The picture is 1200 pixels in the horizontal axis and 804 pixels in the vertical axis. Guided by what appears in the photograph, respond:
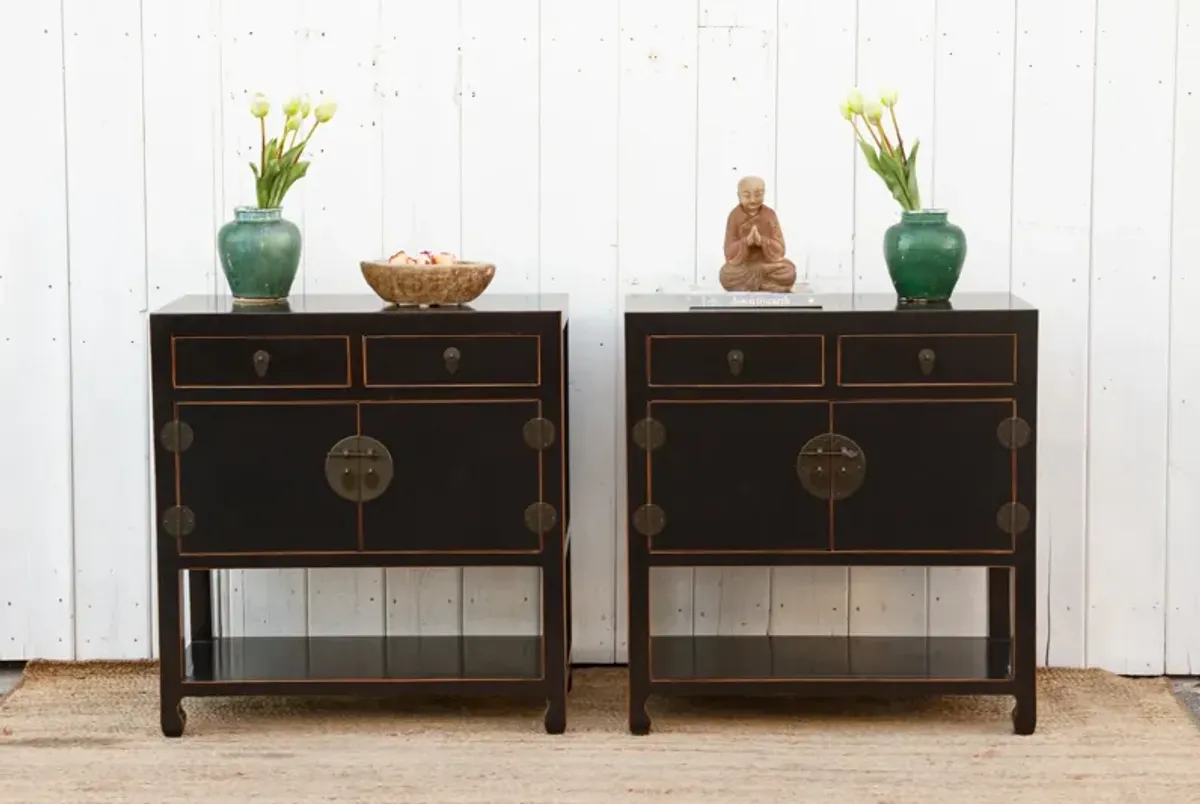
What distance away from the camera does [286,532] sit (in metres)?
3.55

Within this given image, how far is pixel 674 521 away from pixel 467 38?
120 centimetres

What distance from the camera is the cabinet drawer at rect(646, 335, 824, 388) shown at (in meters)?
3.48

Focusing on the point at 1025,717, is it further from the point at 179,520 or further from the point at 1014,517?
the point at 179,520

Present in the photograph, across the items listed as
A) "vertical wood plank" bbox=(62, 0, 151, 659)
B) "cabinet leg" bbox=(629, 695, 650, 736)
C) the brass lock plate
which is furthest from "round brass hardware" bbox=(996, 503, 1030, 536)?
"vertical wood plank" bbox=(62, 0, 151, 659)

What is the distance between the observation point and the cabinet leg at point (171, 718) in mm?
3592

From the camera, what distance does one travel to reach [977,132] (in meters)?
3.94

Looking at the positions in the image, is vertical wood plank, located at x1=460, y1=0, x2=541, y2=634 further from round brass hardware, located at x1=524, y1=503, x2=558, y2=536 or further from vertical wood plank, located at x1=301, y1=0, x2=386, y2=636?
round brass hardware, located at x1=524, y1=503, x2=558, y2=536

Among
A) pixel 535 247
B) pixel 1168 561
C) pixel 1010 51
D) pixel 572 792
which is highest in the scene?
pixel 1010 51

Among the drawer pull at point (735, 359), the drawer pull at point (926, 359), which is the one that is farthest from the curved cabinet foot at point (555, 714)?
the drawer pull at point (926, 359)

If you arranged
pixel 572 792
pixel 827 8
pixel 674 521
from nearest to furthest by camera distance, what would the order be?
pixel 572 792
pixel 674 521
pixel 827 8

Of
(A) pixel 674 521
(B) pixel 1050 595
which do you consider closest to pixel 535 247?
(A) pixel 674 521

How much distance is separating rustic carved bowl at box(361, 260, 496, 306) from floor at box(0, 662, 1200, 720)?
1.32 meters

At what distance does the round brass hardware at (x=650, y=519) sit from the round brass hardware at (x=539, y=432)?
0.75 ft

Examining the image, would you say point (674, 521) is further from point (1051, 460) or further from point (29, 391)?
point (29, 391)
